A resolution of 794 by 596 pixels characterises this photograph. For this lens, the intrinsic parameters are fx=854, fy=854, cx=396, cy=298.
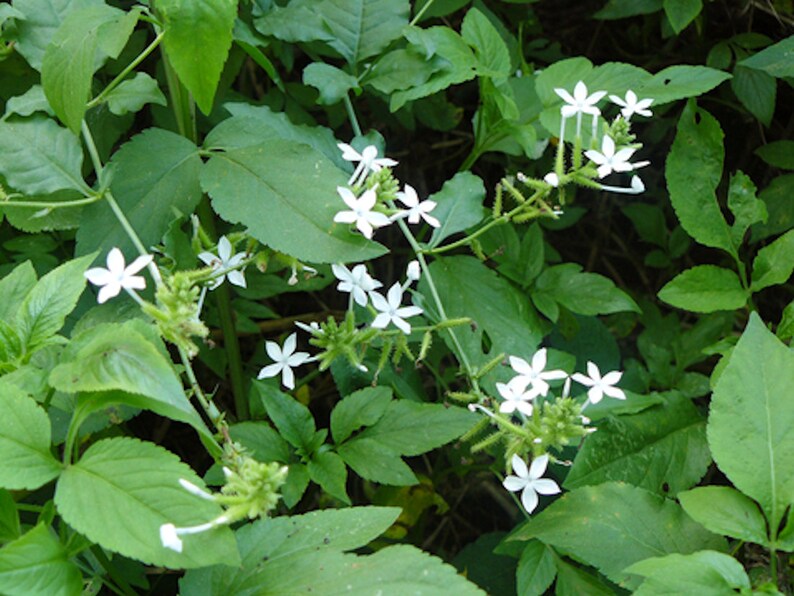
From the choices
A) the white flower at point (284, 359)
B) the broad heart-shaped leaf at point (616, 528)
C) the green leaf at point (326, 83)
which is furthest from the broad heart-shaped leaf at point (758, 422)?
the green leaf at point (326, 83)

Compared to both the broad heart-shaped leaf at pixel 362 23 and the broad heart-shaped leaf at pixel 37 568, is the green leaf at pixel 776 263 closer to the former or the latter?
the broad heart-shaped leaf at pixel 362 23

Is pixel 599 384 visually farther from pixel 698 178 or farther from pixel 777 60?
pixel 777 60

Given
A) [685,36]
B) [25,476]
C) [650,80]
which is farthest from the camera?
[685,36]

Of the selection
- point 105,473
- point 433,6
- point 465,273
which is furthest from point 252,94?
point 105,473

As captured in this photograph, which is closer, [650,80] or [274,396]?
[274,396]

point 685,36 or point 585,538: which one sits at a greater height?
point 685,36

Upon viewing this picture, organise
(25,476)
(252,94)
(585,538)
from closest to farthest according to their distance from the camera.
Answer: (25,476) → (585,538) → (252,94)

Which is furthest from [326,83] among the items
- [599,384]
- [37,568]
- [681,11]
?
[37,568]

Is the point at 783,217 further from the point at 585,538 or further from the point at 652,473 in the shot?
the point at 585,538
